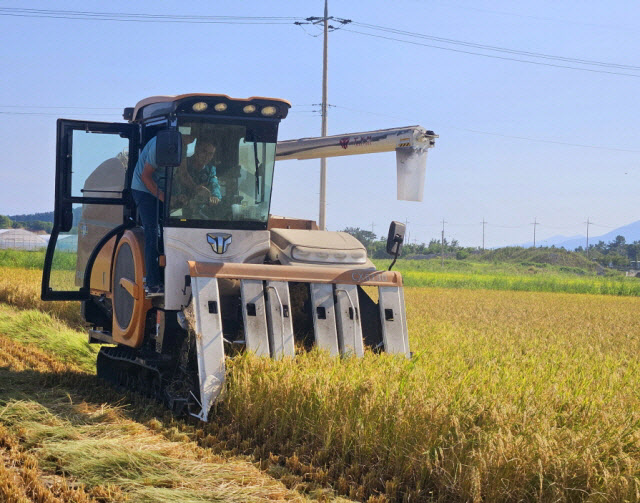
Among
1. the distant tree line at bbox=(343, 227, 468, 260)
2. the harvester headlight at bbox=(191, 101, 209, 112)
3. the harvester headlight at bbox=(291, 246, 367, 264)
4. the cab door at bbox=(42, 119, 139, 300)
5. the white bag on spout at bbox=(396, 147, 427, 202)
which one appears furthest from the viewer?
the distant tree line at bbox=(343, 227, 468, 260)

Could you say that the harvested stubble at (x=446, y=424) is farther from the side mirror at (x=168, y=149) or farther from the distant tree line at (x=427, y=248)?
the distant tree line at (x=427, y=248)

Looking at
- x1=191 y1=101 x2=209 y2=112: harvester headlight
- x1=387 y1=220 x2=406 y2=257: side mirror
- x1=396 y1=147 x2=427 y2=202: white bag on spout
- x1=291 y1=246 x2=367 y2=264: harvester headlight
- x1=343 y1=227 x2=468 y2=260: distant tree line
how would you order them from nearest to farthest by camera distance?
x1=191 y1=101 x2=209 y2=112: harvester headlight < x1=387 y1=220 x2=406 y2=257: side mirror < x1=291 y1=246 x2=367 y2=264: harvester headlight < x1=396 y1=147 x2=427 y2=202: white bag on spout < x1=343 y1=227 x2=468 y2=260: distant tree line

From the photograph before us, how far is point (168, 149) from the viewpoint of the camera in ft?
22.1

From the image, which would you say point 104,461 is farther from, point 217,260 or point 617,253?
point 617,253

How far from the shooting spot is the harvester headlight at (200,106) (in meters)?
7.11

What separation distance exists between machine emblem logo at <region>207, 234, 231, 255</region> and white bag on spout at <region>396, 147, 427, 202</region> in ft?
6.49

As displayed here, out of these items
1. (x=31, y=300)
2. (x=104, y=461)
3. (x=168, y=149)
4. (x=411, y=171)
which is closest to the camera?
(x=104, y=461)

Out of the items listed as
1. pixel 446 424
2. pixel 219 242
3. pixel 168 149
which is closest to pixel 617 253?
pixel 219 242

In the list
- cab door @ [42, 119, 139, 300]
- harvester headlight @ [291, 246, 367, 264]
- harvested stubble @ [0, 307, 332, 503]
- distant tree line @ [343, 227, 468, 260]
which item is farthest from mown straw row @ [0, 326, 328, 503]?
distant tree line @ [343, 227, 468, 260]

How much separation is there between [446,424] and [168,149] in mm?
3455

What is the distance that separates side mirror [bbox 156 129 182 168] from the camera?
6.73 m

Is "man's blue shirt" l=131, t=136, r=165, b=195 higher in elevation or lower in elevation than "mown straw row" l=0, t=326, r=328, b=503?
higher

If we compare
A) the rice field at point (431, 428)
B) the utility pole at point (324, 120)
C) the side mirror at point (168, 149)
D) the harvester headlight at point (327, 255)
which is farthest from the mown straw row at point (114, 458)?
the utility pole at point (324, 120)

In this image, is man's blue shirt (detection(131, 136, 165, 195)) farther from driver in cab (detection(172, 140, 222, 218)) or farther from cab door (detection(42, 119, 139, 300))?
cab door (detection(42, 119, 139, 300))
